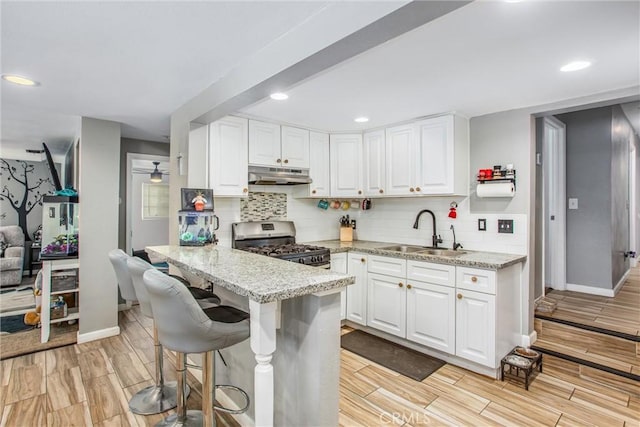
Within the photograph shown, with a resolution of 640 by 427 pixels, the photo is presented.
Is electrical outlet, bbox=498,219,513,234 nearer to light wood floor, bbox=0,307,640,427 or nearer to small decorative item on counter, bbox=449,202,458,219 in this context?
small decorative item on counter, bbox=449,202,458,219

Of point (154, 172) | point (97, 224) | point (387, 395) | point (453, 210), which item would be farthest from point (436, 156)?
point (154, 172)

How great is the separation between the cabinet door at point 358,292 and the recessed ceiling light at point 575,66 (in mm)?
2175

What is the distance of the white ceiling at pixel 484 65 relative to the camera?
1.55m

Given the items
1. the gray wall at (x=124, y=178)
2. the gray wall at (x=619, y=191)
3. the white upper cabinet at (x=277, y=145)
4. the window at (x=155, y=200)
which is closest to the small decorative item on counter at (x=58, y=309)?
the gray wall at (x=124, y=178)

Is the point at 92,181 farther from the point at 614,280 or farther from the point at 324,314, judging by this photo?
the point at 614,280

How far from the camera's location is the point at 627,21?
1587 millimetres

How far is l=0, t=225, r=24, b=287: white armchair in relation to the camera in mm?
5176

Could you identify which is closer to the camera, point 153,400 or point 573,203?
point 153,400

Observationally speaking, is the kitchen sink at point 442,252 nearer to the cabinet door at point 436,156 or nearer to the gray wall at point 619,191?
the cabinet door at point 436,156

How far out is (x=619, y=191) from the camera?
470 cm

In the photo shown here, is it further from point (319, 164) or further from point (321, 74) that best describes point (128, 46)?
point (319, 164)

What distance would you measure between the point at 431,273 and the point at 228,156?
208 centimetres

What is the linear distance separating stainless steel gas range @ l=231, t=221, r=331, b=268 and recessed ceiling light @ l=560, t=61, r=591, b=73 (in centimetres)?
231

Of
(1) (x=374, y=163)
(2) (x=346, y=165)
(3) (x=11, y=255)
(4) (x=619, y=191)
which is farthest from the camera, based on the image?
(3) (x=11, y=255)
